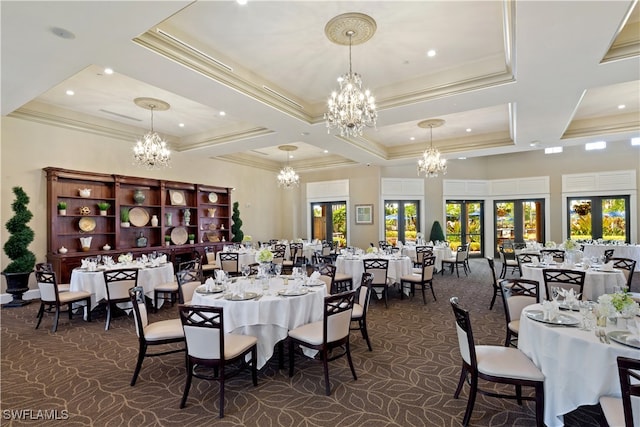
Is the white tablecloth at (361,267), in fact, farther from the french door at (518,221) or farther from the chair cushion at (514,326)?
the french door at (518,221)

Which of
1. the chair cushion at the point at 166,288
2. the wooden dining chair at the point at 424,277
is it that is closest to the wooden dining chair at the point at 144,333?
the chair cushion at the point at 166,288

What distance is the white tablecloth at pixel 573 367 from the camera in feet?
7.76

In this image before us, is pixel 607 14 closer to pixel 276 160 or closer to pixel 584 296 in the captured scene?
pixel 584 296

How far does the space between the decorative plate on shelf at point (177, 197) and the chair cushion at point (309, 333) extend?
7.53 metres

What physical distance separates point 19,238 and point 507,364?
333 inches

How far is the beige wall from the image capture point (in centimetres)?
705

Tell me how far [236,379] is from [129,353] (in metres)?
1.74

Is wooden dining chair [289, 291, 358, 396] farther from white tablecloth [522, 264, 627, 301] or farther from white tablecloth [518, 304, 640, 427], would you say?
white tablecloth [522, 264, 627, 301]

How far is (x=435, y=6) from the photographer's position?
3844 mm

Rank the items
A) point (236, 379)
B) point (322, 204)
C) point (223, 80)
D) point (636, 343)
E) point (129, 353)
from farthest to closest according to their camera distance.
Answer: point (322, 204), point (223, 80), point (129, 353), point (236, 379), point (636, 343)

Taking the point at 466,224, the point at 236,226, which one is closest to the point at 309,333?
the point at 236,226

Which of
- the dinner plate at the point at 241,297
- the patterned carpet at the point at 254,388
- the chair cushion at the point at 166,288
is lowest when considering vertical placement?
the patterned carpet at the point at 254,388

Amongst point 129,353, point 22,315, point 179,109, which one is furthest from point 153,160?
point 129,353

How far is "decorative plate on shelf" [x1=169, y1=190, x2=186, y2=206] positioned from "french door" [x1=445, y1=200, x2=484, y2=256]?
1045 cm
